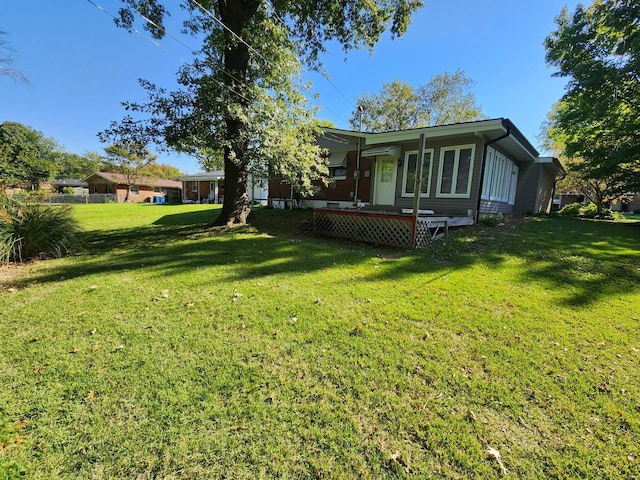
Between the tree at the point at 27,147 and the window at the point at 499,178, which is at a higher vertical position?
the tree at the point at 27,147

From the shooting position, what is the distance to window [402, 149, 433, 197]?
413 inches

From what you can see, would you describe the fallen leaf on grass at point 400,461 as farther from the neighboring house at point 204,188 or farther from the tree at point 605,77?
the neighboring house at point 204,188

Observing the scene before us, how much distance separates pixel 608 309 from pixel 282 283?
4670mm

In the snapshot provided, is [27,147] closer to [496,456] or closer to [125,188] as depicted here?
[125,188]

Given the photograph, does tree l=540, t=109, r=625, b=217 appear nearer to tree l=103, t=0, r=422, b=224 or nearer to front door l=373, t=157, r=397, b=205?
front door l=373, t=157, r=397, b=205

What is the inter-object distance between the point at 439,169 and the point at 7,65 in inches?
481

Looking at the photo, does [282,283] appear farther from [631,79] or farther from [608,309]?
[631,79]

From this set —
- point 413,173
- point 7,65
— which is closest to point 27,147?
point 7,65

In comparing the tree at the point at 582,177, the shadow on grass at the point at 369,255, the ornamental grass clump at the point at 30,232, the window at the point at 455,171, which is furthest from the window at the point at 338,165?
the tree at the point at 582,177

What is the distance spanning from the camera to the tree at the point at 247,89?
8.22m

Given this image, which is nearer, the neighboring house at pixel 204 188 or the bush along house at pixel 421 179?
the bush along house at pixel 421 179

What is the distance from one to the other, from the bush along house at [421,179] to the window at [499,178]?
40mm

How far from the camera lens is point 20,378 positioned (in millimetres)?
2322

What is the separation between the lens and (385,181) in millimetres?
11797
